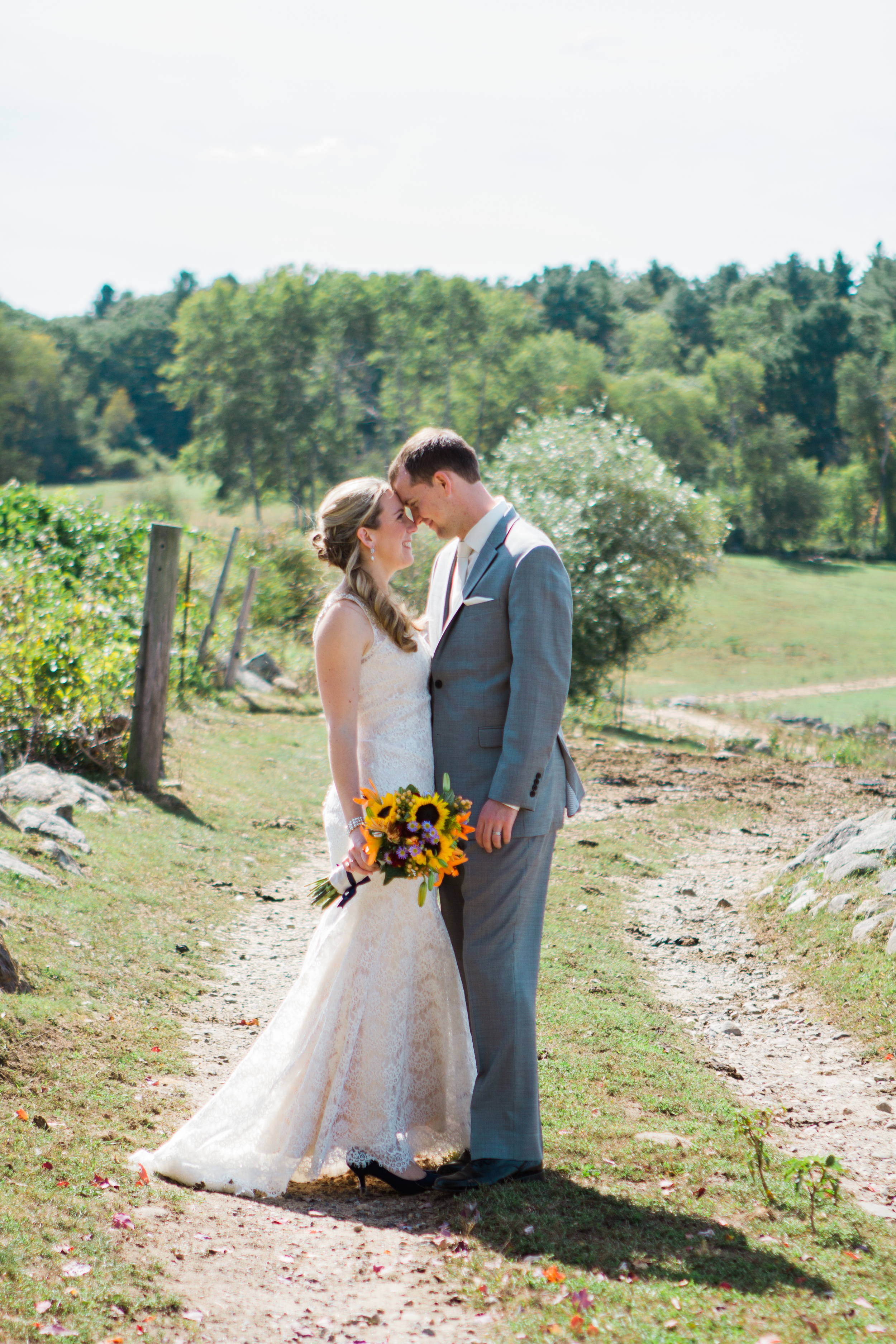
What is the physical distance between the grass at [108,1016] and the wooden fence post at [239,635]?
6.55 metres

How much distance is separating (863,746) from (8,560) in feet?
40.3

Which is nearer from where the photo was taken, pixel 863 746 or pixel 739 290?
pixel 863 746

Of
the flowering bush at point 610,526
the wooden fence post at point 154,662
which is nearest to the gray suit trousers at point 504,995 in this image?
the wooden fence post at point 154,662

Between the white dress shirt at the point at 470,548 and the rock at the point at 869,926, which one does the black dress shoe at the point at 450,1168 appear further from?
the rock at the point at 869,926

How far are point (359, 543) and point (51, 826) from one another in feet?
15.4

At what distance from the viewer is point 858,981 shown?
6.29 m

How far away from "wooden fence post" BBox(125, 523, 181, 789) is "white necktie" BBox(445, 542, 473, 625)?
6.34m

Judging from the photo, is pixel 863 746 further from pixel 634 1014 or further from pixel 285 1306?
pixel 285 1306

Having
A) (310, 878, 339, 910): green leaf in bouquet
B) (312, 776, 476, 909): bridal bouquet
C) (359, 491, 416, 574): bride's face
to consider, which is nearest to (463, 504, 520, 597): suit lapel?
(359, 491, 416, 574): bride's face

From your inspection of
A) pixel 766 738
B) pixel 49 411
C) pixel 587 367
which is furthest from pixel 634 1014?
pixel 49 411

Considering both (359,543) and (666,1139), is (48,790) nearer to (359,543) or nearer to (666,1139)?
(359,543)

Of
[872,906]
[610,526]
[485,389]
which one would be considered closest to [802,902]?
[872,906]

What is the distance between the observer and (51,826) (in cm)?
759

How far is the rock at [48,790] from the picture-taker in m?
8.10
